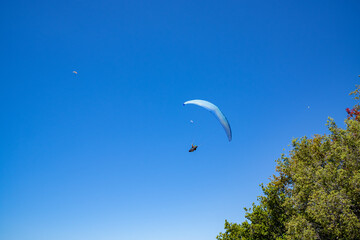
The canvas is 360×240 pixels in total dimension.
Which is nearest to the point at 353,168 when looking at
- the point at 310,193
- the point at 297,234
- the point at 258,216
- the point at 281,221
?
the point at 310,193

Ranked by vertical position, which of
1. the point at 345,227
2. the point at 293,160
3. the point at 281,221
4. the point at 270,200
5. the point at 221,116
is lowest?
the point at 345,227

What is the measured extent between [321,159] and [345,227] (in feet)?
23.2

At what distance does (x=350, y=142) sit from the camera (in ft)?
65.2

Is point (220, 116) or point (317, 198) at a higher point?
point (220, 116)

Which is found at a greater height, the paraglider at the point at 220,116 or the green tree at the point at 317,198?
the paraglider at the point at 220,116

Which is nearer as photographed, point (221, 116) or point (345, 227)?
point (345, 227)

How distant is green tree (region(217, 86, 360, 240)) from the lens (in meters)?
17.6

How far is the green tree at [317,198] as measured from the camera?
57.7 ft

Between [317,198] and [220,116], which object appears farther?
[220,116]

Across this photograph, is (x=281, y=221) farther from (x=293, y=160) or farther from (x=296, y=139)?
(x=296, y=139)

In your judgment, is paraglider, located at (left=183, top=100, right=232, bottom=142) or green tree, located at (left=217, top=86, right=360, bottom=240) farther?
paraglider, located at (left=183, top=100, right=232, bottom=142)

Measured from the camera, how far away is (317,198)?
61.1 ft

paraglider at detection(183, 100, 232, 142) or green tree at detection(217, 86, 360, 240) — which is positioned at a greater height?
paraglider at detection(183, 100, 232, 142)

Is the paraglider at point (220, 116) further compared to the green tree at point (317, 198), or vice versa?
the paraglider at point (220, 116)
